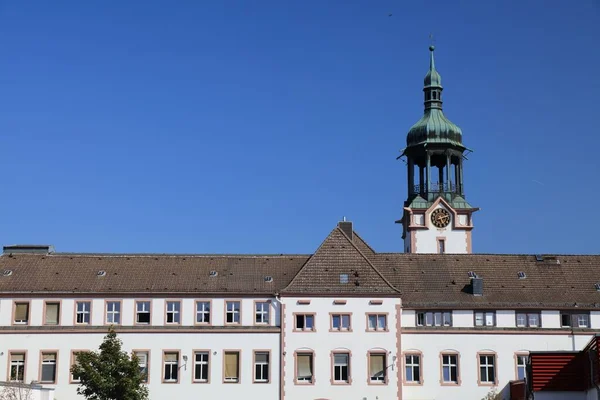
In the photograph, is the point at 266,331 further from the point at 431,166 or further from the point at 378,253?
the point at 431,166

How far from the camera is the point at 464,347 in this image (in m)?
74.8

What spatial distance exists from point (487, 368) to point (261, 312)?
15454 mm

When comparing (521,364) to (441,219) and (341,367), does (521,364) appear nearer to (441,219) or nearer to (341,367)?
(341,367)

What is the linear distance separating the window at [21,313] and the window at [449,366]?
2775 centimetres

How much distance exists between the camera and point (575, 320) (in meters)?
75.5

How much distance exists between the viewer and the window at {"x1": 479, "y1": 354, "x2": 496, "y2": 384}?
244 feet

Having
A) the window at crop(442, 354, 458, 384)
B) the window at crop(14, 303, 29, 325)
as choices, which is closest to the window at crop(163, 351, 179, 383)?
the window at crop(14, 303, 29, 325)

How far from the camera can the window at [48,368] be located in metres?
73.1

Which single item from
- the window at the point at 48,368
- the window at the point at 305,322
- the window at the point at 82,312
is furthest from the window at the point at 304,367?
the window at the point at 48,368

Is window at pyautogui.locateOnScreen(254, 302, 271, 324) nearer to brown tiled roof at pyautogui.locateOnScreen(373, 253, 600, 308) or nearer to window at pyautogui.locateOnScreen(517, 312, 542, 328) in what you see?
brown tiled roof at pyautogui.locateOnScreen(373, 253, 600, 308)

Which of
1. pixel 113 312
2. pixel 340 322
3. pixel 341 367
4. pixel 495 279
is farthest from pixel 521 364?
pixel 113 312

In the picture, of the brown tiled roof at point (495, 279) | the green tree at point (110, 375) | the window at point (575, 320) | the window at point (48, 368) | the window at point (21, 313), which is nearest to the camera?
the green tree at point (110, 375)

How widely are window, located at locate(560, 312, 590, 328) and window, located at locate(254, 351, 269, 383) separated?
65.6ft

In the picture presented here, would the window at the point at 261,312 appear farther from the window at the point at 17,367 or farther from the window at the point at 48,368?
the window at the point at 17,367
